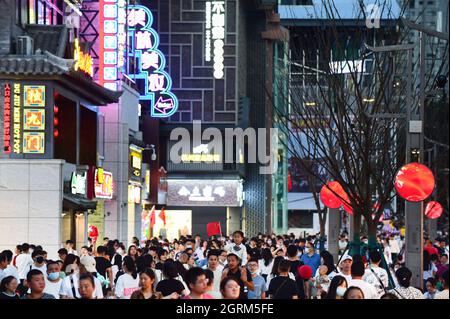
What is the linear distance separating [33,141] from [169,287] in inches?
744

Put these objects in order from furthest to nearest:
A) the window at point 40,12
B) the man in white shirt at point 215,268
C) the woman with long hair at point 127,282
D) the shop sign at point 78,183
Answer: the shop sign at point 78,183 → the window at point 40,12 → the man in white shirt at point 215,268 → the woman with long hair at point 127,282

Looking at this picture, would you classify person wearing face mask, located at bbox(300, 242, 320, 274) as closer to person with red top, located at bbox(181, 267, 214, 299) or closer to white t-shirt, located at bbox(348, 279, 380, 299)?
white t-shirt, located at bbox(348, 279, 380, 299)

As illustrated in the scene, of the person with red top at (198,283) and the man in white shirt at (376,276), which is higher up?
the person with red top at (198,283)

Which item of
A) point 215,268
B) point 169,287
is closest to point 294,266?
point 215,268

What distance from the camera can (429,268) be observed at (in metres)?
23.4

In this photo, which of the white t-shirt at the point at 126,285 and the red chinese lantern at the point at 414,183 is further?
the red chinese lantern at the point at 414,183

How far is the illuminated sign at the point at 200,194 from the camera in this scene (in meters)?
59.3

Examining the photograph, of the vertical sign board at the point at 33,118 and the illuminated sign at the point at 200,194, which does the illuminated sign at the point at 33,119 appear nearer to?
the vertical sign board at the point at 33,118

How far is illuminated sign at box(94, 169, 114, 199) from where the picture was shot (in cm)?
3712

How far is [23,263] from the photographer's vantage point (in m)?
21.8

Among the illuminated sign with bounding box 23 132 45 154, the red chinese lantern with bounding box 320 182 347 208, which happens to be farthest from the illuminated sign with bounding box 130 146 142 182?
the red chinese lantern with bounding box 320 182 347 208

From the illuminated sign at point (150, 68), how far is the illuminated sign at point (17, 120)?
784 inches

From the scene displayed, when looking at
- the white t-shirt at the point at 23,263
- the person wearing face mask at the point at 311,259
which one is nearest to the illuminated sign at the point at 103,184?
the white t-shirt at the point at 23,263
